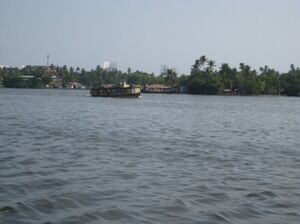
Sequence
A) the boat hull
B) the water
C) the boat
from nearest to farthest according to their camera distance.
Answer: the water, the boat hull, the boat

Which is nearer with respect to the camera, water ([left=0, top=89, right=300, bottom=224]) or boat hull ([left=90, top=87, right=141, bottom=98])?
water ([left=0, top=89, right=300, bottom=224])

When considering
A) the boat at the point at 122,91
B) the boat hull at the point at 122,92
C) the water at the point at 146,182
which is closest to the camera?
the water at the point at 146,182

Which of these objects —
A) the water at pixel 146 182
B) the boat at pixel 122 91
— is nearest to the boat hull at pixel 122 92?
the boat at pixel 122 91

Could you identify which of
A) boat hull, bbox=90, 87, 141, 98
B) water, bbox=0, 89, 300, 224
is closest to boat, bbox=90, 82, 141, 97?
boat hull, bbox=90, 87, 141, 98

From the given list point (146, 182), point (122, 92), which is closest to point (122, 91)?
point (122, 92)

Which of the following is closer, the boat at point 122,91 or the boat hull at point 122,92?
the boat hull at point 122,92

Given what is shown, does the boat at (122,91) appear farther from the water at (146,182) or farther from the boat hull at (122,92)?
the water at (146,182)

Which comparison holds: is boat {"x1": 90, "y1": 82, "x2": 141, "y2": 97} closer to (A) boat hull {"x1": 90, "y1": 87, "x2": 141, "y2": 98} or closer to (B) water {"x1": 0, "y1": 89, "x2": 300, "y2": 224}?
(A) boat hull {"x1": 90, "y1": 87, "x2": 141, "y2": 98}

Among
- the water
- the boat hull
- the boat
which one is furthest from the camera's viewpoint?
the boat

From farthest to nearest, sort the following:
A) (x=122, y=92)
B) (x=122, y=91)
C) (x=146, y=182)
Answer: (x=122, y=91), (x=122, y=92), (x=146, y=182)

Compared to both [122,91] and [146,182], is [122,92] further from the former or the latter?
[146,182]

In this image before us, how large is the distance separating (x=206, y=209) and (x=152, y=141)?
14.5 meters

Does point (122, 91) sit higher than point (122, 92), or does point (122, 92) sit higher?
point (122, 91)

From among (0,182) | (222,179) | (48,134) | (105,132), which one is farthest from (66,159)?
(105,132)
